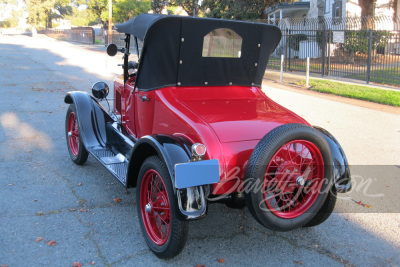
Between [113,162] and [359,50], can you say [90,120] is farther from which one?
[359,50]

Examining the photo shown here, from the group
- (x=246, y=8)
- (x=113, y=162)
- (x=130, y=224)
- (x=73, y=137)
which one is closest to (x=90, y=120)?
(x=73, y=137)

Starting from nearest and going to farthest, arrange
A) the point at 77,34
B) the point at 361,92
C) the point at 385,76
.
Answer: the point at 361,92 → the point at 385,76 → the point at 77,34

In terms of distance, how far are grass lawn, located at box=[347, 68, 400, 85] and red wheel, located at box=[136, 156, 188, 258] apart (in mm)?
12429

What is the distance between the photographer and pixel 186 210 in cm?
290

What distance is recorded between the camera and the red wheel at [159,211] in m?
3.00

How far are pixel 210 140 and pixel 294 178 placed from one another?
2.49 feet

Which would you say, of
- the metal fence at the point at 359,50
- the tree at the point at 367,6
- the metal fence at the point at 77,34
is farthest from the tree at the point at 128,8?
the metal fence at the point at 359,50

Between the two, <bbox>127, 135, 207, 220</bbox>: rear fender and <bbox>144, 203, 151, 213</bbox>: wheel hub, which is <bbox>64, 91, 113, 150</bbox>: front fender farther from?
<bbox>144, 203, 151, 213</bbox>: wheel hub

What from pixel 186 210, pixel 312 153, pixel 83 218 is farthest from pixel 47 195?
pixel 312 153

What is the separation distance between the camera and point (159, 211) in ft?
11.1

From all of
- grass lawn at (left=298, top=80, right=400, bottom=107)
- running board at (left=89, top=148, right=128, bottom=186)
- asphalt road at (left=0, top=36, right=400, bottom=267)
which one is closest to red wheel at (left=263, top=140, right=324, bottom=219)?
asphalt road at (left=0, top=36, right=400, bottom=267)

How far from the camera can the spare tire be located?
288 centimetres

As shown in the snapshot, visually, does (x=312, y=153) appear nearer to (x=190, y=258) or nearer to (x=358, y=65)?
(x=190, y=258)

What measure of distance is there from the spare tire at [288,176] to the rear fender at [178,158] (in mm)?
376
